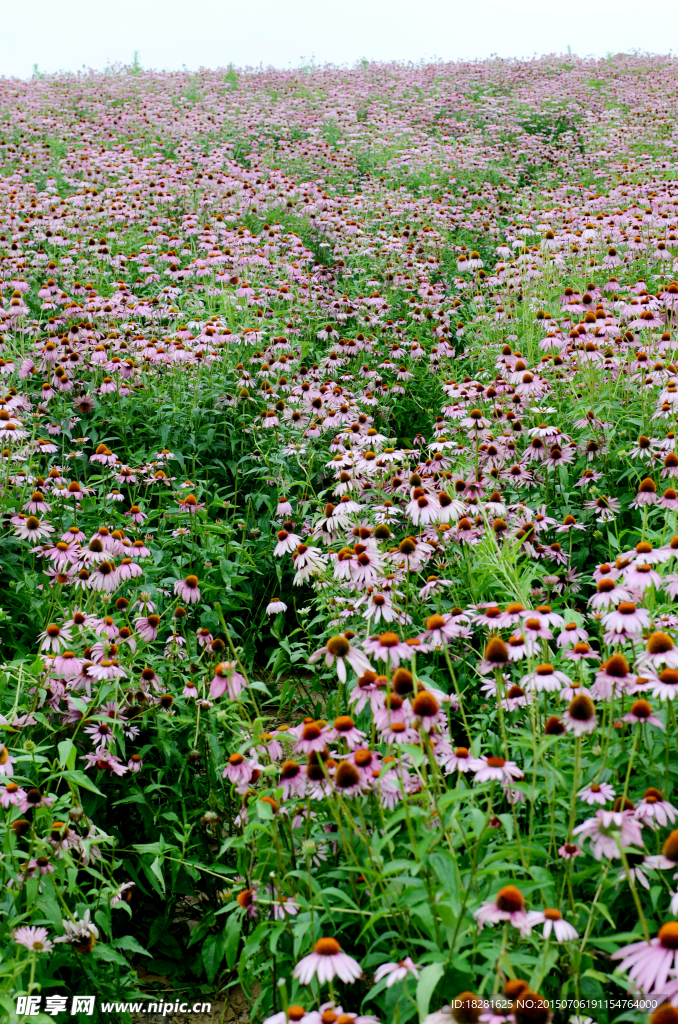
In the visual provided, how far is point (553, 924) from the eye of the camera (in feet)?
4.89

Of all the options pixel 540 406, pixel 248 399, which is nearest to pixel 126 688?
pixel 248 399

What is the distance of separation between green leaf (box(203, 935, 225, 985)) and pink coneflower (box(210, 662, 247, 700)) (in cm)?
82

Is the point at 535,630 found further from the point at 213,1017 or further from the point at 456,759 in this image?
the point at 213,1017

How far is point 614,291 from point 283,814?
460 cm

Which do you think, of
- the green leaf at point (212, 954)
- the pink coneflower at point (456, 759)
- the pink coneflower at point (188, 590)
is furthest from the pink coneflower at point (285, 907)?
the pink coneflower at point (188, 590)

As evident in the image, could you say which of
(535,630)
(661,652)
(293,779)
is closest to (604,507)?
(535,630)

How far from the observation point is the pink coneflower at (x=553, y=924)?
145 cm

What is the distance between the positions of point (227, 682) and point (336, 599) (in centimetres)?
78

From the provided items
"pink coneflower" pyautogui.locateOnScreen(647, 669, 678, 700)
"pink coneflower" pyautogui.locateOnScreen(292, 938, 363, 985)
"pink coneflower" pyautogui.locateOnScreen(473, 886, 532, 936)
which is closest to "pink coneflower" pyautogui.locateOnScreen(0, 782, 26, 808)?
"pink coneflower" pyautogui.locateOnScreen(292, 938, 363, 985)

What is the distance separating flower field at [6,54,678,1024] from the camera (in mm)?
1742

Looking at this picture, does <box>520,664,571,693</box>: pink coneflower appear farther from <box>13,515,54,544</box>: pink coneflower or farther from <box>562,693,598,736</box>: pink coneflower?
<box>13,515,54,544</box>: pink coneflower

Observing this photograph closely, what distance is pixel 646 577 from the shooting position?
215cm

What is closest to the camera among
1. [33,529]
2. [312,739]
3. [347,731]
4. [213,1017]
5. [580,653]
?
[312,739]

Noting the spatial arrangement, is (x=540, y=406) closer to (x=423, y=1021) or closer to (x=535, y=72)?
(x=423, y=1021)
